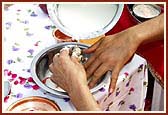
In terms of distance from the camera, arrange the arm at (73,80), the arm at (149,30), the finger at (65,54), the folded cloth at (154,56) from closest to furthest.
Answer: the arm at (73,80) → the finger at (65,54) → the arm at (149,30) → the folded cloth at (154,56)

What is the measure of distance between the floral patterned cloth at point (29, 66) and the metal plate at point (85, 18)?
14 centimetres

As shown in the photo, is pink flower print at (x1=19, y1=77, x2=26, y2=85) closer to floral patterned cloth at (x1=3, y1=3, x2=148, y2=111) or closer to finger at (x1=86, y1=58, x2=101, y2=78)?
floral patterned cloth at (x1=3, y1=3, x2=148, y2=111)

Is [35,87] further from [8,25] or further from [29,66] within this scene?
[8,25]

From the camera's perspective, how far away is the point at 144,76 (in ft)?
4.03

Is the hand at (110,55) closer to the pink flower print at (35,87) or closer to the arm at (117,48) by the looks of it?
the arm at (117,48)

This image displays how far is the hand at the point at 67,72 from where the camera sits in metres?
0.91

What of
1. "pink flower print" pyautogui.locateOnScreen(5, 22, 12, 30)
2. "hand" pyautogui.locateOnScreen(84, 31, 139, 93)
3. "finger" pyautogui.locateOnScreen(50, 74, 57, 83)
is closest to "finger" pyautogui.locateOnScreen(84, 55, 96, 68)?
"hand" pyautogui.locateOnScreen(84, 31, 139, 93)

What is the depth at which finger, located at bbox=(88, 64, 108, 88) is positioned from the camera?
102cm

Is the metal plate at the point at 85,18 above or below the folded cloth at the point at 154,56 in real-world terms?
above

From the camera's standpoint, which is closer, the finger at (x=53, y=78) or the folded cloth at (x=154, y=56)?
the finger at (x=53, y=78)

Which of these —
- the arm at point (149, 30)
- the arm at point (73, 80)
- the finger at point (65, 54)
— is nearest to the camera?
the arm at point (73, 80)

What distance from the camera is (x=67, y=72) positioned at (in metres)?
0.94

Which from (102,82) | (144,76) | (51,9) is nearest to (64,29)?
(51,9)

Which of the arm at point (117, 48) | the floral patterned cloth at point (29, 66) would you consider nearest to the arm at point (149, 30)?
the arm at point (117, 48)
